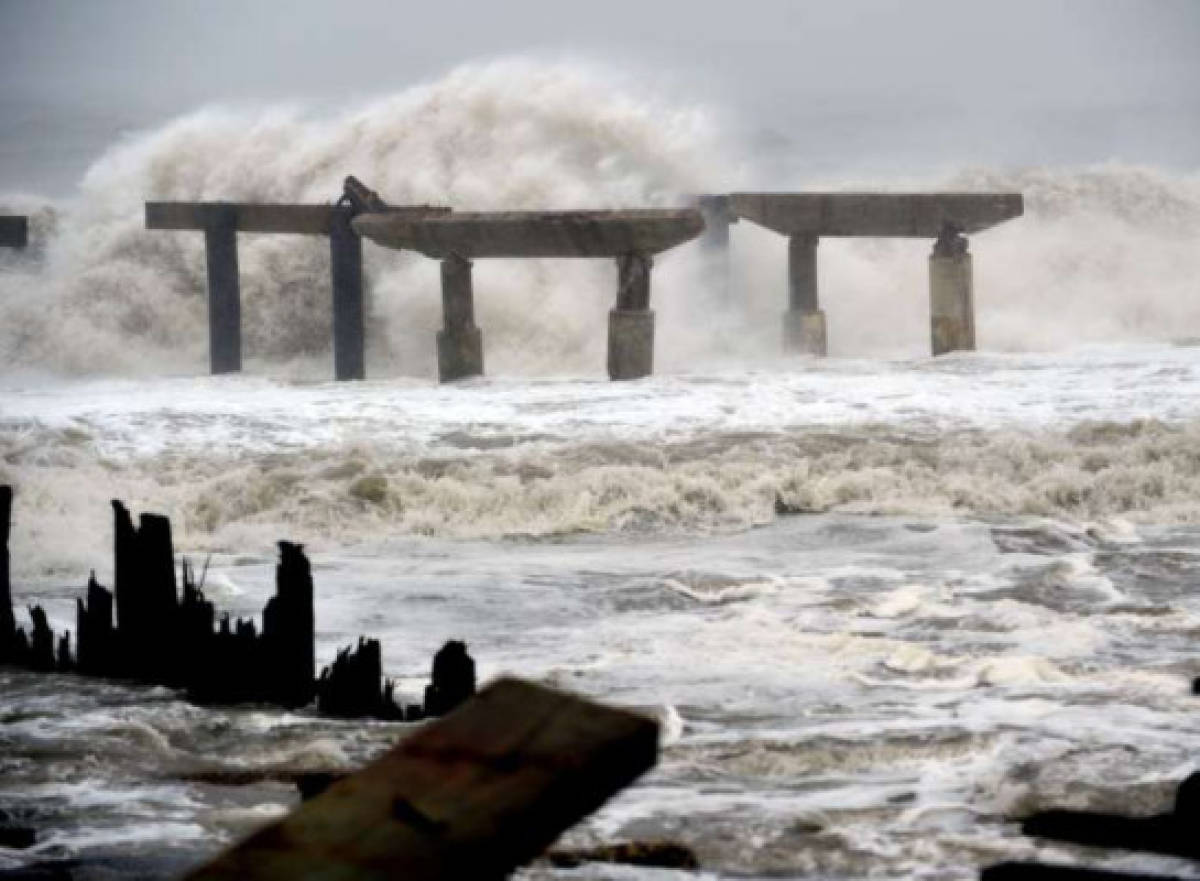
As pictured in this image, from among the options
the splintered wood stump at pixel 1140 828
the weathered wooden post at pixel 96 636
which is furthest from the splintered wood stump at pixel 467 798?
the weathered wooden post at pixel 96 636

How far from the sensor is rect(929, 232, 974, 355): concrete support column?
20594 millimetres

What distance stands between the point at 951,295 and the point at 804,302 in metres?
2.31

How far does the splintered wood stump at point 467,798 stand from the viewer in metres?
3.22

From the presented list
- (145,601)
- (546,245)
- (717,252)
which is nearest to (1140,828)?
(145,601)

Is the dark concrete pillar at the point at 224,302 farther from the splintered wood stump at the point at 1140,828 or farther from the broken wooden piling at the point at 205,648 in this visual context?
the splintered wood stump at the point at 1140,828

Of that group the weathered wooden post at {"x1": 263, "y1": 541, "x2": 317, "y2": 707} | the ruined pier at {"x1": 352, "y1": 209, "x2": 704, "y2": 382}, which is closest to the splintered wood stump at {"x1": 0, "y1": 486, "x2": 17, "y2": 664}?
the weathered wooden post at {"x1": 263, "y1": 541, "x2": 317, "y2": 707}

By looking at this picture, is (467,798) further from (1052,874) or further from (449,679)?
(449,679)

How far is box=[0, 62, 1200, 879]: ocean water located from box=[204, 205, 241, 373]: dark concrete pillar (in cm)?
58

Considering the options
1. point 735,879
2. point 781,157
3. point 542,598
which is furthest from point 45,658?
point 781,157

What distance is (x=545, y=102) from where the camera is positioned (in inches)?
1090

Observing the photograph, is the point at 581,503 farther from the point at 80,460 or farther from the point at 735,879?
the point at 735,879

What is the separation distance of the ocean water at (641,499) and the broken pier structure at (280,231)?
0.74 meters

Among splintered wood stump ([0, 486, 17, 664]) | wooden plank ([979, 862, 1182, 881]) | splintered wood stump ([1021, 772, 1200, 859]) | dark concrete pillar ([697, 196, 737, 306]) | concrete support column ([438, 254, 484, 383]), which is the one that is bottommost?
splintered wood stump ([1021, 772, 1200, 859])

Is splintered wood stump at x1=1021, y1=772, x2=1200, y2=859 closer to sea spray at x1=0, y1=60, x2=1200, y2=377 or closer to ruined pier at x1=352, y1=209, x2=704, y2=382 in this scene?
ruined pier at x1=352, y1=209, x2=704, y2=382
